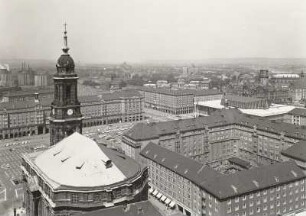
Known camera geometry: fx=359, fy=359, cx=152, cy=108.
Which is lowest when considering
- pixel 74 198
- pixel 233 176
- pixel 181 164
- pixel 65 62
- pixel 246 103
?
pixel 181 164

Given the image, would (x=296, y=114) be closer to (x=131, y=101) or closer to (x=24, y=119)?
(x=131, y=101)

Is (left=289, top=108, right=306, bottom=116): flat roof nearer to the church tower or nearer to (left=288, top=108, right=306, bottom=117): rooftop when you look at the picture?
(left=288, top=108, right=306, bottom=117): rooftop

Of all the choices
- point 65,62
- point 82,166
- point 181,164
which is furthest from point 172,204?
point 65,62

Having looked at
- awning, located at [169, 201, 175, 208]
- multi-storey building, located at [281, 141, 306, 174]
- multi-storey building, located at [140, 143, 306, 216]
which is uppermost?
multi-storey building, located at [281, 141, 306, 174]

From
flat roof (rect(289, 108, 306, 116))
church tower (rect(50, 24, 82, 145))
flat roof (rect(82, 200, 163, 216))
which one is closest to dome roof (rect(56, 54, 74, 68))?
church tower (rect(50, 24, 82, 145))

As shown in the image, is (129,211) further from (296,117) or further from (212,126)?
(296,117)

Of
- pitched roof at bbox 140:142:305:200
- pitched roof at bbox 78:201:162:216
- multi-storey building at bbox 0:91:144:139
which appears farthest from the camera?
multi-storey building at bbox 0:91:144:139
